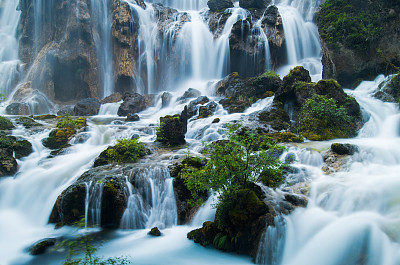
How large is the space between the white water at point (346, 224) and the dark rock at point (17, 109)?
26.1 metres

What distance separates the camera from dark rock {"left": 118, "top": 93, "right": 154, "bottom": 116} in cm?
2461

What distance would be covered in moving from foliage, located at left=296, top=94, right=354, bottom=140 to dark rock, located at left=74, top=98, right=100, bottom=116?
19.2m

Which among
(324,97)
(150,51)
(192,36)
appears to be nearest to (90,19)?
(150,51)

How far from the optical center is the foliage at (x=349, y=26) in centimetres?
1789

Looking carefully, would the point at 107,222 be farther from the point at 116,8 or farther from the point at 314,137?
the point at 116,8

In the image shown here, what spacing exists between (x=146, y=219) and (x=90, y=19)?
31.2m

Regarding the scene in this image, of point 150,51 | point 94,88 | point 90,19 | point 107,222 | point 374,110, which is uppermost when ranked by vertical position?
point 90,19

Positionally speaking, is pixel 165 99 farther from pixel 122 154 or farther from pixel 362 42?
pixel 362 42

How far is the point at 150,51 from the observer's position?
3375 cm

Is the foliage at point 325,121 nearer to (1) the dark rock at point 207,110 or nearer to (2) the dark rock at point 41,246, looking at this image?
(1) the dark rock at point 207,110

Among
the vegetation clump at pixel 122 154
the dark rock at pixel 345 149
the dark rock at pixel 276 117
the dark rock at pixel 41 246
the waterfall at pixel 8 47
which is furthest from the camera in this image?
the waterfall at pixel 8 47

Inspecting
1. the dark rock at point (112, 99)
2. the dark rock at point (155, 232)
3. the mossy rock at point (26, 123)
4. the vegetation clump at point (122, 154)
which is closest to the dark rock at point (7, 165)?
the vegetation clump at point (122, 154)

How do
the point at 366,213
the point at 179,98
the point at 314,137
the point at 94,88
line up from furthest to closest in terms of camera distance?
the point at 94,88, the point at 179,98, the point at 314,137, the point at 366,213

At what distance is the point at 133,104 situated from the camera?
25.1m
